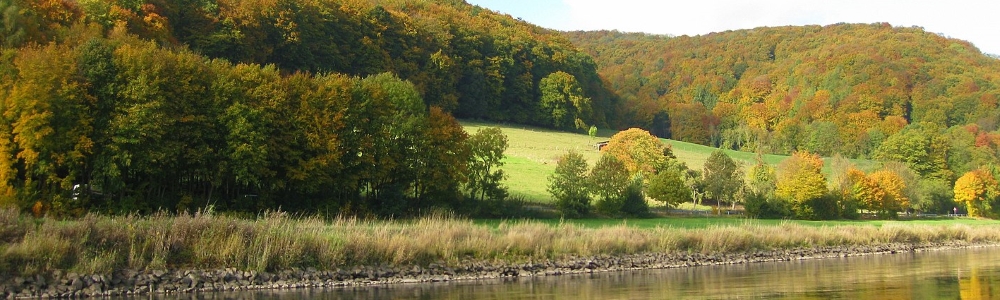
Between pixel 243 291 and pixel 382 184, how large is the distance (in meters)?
23.1

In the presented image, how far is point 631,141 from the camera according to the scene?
277 feet

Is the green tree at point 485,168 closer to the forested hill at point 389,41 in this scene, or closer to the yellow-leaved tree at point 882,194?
the forested hill at point 389,41

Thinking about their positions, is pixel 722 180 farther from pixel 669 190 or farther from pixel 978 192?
pixel 978 192

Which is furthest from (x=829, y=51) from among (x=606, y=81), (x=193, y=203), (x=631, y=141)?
Answer: (x=193, y=203)

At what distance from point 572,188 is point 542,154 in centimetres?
3409

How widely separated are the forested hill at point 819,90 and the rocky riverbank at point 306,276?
281 feet

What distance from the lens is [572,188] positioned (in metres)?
58.5

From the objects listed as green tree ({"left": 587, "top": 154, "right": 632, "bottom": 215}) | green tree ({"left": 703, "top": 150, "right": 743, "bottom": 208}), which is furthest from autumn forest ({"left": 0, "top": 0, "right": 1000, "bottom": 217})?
green tree ({"left": 587, "top": 154, "right": 632, "bottom": 215})

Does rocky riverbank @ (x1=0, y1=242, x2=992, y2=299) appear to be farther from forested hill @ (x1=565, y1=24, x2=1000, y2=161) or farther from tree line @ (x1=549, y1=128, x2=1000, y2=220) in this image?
forested hill @ (x1=565, y1=24, x2=1000, y2=161)

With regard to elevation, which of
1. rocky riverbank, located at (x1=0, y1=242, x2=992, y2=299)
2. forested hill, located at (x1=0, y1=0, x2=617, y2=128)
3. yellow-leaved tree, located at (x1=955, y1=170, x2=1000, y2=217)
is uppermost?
forested hill, located at (x1=0, y1=0, x2=617, y2=128)

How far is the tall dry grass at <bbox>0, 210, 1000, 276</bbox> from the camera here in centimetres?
2614

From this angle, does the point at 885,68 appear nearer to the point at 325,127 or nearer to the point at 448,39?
the point at 448,39

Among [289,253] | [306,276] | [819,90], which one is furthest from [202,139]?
[819,90]

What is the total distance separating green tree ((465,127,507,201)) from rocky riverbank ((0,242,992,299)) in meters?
18.6
